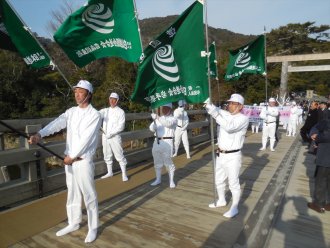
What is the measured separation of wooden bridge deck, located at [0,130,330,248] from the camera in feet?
12.7

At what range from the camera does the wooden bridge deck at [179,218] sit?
12.7ft

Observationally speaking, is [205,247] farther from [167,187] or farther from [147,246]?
[167,187]

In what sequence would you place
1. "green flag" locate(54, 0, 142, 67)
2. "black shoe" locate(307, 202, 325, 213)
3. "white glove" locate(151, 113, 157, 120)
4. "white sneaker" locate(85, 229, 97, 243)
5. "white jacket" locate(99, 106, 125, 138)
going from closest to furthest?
"white sneaker" locate(85, 229, 97, 243), "green flag" locate(54, 0, 142, 67), "black shoe" locate(307, 202, 325, 213), "white glove" locate(151, 113, 157, 120), "white jacket" locate(99, 106, 125, 138)

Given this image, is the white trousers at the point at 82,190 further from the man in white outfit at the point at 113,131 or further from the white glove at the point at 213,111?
the man in white outfit at the point at 113,131

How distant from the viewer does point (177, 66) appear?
4883 millimetres

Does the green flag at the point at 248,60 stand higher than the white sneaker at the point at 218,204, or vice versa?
the green flag at the point at 248,60

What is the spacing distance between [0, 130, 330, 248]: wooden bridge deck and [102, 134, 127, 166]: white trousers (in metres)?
0.44

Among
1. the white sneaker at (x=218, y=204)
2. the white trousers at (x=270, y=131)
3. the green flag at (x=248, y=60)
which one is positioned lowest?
the white sneaker at (x=218, y=204)

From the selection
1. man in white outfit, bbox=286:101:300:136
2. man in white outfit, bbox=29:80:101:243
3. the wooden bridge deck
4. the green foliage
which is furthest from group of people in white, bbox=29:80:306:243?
man in white outfit, bbox=286:101:300:136

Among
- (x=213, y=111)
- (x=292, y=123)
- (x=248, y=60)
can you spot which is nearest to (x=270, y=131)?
(x=248, y=60)

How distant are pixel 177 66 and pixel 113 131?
2.17m

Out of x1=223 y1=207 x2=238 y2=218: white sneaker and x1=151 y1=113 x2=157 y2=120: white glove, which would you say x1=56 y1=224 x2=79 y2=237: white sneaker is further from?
x1=151 y1=113 x2=157 y2=120: white glove

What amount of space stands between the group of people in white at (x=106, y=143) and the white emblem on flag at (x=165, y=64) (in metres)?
0.78

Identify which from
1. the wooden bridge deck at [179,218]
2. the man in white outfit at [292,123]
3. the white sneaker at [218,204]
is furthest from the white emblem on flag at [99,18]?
the man in white outfit at [292,123]
